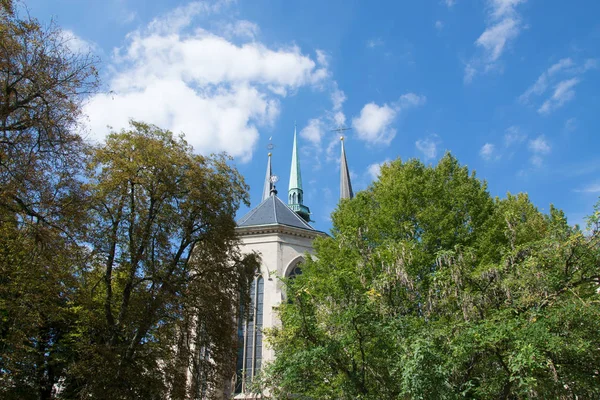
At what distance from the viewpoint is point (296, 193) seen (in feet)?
160

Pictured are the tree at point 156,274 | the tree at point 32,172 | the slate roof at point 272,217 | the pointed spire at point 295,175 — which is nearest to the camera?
the tree at point 32,172

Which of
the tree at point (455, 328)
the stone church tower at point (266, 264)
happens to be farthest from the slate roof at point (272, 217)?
the tree at point (455, 328)

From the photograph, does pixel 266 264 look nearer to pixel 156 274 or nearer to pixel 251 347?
pixel 251 347

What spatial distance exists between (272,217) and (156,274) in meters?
16.6

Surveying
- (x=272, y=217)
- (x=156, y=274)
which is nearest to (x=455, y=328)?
(x=156, y=274)

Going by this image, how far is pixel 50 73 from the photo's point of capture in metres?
8.79

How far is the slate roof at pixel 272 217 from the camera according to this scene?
29.1m

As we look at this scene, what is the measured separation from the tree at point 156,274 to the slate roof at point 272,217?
12.5 metres

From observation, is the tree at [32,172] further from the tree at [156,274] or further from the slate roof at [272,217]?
the slate roof at [272,217]

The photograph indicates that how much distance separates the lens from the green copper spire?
47406mm

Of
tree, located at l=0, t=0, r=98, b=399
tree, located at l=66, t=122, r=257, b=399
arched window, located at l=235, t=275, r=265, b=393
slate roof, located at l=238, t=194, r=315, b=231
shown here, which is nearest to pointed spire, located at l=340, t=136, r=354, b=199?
slate roof, located at l=238, t=194, r=315, b=231

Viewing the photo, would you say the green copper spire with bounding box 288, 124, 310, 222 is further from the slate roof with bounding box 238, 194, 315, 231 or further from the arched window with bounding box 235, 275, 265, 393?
the arched window with bounding box 235, 275, 265, 393

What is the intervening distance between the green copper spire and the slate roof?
14.1 meters

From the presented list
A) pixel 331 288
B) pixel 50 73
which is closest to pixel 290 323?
pixel 331 288
